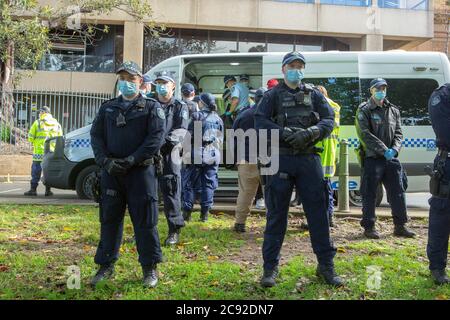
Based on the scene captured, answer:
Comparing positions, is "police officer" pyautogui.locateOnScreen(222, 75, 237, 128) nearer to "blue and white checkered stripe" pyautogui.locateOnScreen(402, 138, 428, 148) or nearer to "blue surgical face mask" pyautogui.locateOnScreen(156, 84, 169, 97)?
"blue and white checkered stripe" pyautogui.locateOnScreen(402, 138, 428, 148)

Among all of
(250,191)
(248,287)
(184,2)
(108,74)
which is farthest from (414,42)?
(248,287)

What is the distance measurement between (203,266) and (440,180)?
2260 mm

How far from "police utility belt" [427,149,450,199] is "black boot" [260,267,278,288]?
5.06 feet

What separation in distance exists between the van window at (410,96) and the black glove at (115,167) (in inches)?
232

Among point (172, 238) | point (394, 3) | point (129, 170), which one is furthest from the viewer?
point (394, 3)

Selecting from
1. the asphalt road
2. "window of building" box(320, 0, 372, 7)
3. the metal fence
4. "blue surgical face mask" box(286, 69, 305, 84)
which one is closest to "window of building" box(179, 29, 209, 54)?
"window of building" box(320, 0, 372, 7)

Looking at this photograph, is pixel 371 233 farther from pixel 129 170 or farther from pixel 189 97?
pixel 129 170

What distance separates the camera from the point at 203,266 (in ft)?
15.6

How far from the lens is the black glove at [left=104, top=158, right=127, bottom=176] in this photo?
4.07 m

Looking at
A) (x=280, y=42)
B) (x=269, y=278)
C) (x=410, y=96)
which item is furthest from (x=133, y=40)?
(x=269, y=278)

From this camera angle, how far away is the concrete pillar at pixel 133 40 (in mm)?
22266

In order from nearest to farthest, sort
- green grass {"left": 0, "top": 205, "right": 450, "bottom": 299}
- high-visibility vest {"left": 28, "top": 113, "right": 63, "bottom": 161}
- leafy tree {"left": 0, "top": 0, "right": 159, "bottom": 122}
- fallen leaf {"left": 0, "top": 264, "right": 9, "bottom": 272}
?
1. green grass {"left": 0, "top": 205, "right": 450, "bottom": 299}
2. fallen leaf {"left": 0, "top": 264, "right": 9, "bottom": 272}
3. leafy tree {"left": 0, "top": 0, "right": 159, "bottom": 122}
4. high-visibility vest {"left": 28, "top": 113, "right": 63, "bottom": 161}

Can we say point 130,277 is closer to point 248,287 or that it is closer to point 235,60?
point 248,287
